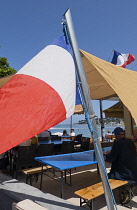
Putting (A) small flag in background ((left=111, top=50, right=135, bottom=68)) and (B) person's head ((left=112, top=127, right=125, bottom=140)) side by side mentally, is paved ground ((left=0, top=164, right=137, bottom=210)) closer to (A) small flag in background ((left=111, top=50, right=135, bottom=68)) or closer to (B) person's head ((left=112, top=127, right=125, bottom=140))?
(B) person's head ((left=112, top=127, right=125, bottom=140))

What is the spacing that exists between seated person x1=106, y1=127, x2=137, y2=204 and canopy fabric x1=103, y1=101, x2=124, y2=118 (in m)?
6.18

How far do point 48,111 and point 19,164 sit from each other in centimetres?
288

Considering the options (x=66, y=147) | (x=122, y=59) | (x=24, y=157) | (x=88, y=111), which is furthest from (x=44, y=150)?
(x=122, y=59)

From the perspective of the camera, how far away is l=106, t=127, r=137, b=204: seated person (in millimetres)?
3330

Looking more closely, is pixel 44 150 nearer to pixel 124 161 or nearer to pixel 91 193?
pixel 124 161

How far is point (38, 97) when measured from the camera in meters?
1.99

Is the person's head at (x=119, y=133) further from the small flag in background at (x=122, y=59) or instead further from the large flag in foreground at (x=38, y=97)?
the small flag in background at (x=122, y=59)

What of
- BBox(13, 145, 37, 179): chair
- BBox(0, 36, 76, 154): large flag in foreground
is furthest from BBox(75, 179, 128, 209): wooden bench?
BBox(13, 145, 37, 179): chair

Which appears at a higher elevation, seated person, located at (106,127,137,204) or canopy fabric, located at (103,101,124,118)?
canopy fabric, located at (103,101,124,118)

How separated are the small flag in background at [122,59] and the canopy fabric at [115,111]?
7.07 feet

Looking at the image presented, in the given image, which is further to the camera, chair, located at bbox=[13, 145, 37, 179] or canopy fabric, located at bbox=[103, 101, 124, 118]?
canopy fabric, located at bbox=[103, 101, 124, 118]

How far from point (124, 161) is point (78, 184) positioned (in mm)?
1492

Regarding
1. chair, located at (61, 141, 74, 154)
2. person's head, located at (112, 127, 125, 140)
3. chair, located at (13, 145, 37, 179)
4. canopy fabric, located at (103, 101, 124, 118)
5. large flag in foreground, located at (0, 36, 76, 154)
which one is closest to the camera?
large flag in foreground, located at (0, 36, 76, 154)

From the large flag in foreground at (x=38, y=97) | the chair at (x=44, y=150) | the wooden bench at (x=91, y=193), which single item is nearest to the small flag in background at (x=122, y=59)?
the chair at (x=44, y=150)
